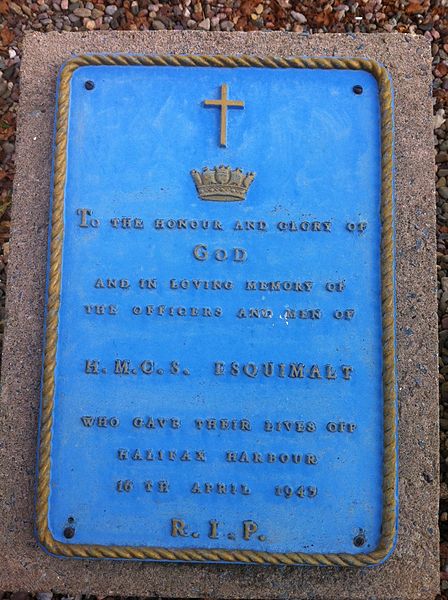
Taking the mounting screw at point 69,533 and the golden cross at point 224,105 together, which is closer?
the mounting screw at point 69,533

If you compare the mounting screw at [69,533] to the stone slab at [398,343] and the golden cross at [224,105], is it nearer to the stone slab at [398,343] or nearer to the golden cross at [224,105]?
the stone slab at [398,343]

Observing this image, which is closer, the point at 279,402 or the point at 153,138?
the point at 279,402

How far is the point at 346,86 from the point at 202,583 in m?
2.31

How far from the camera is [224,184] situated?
2.62 meters

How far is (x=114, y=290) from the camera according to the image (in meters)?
2.59

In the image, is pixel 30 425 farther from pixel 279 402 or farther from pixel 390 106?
pixel 390 106

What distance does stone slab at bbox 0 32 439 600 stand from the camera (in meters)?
2.51

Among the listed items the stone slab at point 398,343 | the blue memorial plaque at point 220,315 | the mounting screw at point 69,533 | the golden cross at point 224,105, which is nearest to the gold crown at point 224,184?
the blue memorial plaque at point 220,315

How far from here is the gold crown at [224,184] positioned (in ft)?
8.58

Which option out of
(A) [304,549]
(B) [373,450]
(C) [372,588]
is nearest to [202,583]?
(A) [304,549]

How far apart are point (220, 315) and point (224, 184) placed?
23.0 inches

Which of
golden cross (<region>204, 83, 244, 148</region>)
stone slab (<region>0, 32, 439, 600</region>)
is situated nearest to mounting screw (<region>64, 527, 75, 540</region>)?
stone slab (<region>0, 32, 439, 600</region>)

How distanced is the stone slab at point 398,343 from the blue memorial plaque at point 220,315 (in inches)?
6.0

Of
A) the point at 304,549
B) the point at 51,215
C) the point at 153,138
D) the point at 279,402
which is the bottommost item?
the point at 304,549
